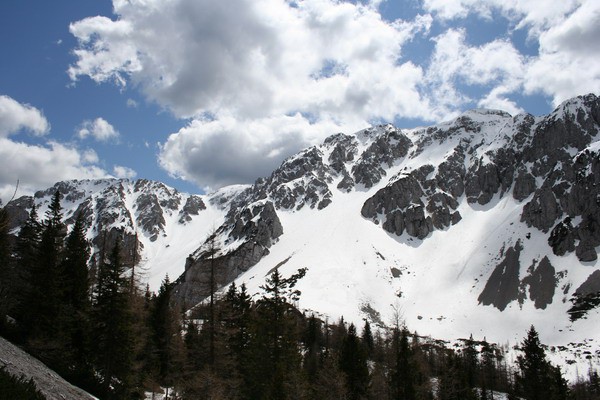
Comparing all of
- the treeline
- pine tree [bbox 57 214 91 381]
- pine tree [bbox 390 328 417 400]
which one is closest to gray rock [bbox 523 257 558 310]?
the treeline

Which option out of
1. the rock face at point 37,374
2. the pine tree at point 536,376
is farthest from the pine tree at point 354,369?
the rock face at point 37,374

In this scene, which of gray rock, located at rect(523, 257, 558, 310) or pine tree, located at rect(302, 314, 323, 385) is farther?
gray rock, located at rect(523, 257, 558, 310)

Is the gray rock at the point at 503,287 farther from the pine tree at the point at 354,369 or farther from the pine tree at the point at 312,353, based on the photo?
the pine tree at the point at 354,369

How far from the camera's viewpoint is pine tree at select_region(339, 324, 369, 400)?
49.7 meters

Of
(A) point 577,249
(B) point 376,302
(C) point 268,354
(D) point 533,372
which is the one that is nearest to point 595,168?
(A) point 577,249

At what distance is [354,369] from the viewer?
51.4 metres

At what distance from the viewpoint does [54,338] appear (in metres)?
31.9

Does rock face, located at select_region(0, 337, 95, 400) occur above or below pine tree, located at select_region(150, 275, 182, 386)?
below

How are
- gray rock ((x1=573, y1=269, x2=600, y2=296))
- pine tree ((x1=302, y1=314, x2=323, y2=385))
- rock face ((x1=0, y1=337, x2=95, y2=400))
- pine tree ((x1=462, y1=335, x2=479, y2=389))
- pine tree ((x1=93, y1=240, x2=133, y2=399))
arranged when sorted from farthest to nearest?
gray rock ((x1=573, y1=269, x2=600, y2=296)) → pine tree ((x1=302, y1=314, x2=323, y2=385)) → pine tree ((x1=462, y1=335, x2=479, y2=389)) → pine tree ((x1=93, y1=240, x2=133, y2=399)) → rock face ((x1=0, y1=337, x2=95, y2=400))

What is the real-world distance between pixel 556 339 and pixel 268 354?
15122 centimetres

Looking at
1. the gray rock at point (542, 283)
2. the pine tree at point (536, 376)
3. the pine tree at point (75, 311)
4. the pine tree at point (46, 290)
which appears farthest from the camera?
the gray rock at point (542, 283)

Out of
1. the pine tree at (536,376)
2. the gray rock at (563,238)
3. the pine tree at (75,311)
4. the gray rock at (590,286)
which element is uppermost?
the gray rock at (563,238)

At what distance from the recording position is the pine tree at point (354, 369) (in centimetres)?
4972

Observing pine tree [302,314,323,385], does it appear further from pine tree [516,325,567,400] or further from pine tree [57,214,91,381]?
pine tree [57,214,91,381]
